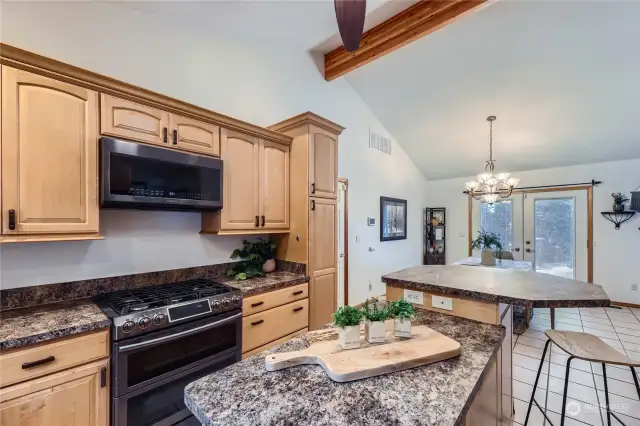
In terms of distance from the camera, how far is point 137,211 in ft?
7.13

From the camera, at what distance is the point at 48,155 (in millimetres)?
1562

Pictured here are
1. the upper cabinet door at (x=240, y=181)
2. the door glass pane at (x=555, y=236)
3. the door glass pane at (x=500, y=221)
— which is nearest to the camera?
the upper cabinet door at (x=240, y=181)

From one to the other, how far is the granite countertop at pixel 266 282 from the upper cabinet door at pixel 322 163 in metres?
0.80

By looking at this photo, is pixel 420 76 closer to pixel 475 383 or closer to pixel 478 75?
pixel 478 75

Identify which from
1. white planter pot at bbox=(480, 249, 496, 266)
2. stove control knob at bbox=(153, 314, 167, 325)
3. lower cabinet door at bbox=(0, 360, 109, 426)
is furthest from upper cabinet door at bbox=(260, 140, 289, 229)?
white planter pot at bbox=(480, 249, 496, 266)

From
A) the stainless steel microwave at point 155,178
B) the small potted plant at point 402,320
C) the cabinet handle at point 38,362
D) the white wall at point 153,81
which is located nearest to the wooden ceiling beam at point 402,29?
the white wall at point 153,81

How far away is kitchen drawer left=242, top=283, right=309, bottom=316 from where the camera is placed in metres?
2.14

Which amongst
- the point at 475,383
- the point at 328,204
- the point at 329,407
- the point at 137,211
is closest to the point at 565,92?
the point at 328,204

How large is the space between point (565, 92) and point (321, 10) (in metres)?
3.39

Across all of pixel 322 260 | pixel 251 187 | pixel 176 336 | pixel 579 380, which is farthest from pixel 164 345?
pixel 579 380

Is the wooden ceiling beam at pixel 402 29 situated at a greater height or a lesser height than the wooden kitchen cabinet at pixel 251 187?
greater

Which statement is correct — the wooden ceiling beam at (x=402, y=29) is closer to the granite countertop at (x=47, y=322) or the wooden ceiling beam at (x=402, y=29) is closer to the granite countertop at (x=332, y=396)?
the granite countertop at (x=332, y=396)

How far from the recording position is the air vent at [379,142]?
4.82 m

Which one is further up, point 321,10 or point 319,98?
point 321,10
